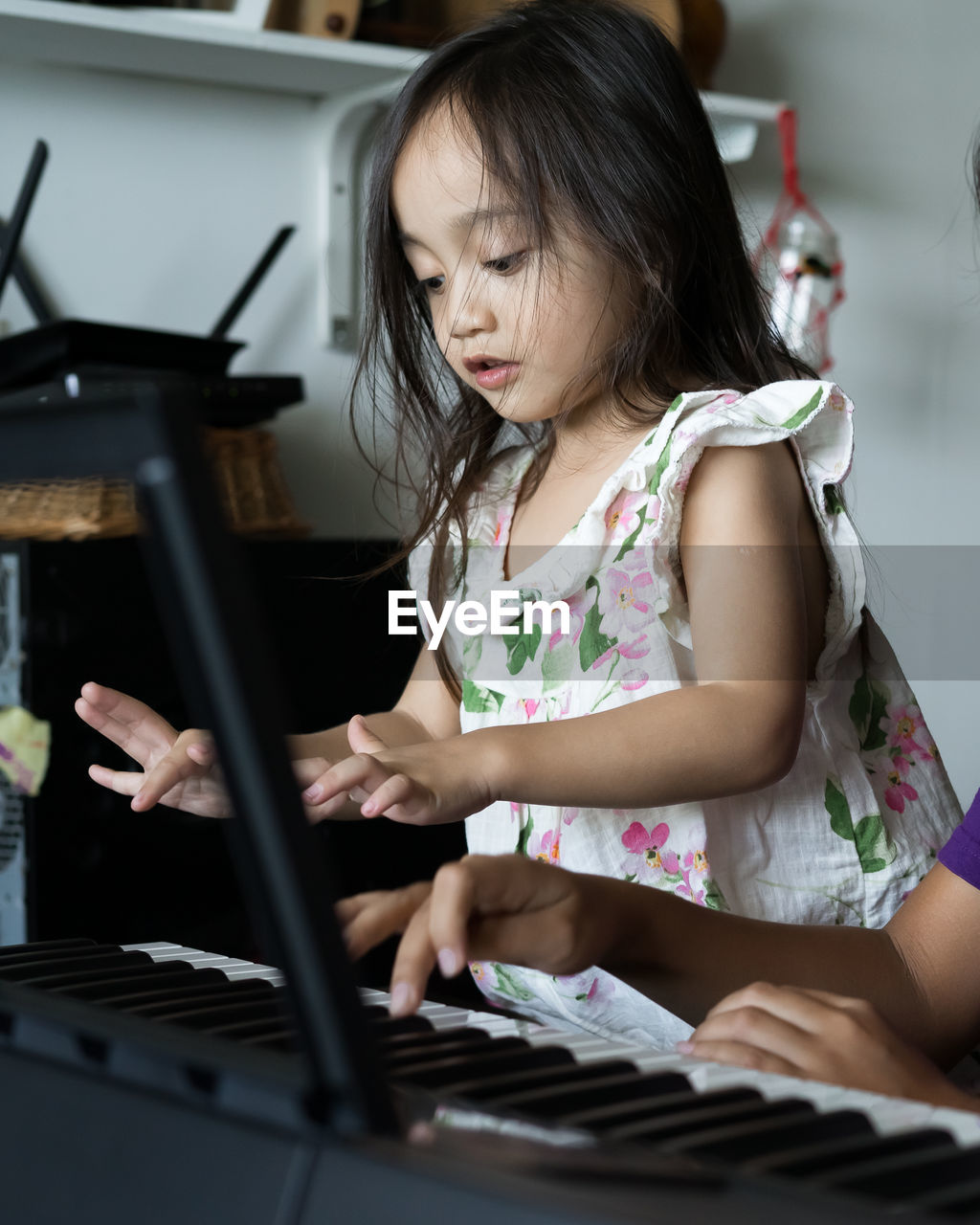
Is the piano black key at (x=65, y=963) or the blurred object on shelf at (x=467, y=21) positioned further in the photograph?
the blurred object on shelf at (x=467, y=21)

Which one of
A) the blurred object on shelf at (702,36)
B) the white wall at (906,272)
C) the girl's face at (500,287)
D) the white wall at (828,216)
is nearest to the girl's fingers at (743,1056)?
the girl's face at (500,287)

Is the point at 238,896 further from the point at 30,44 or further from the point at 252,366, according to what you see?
the point at 30,44

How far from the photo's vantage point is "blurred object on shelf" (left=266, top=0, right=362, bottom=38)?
5.51 ft

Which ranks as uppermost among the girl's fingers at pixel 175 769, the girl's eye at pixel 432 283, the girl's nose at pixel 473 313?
the girl's eye at pixel 432 283

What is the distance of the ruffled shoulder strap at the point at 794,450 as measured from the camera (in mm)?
877

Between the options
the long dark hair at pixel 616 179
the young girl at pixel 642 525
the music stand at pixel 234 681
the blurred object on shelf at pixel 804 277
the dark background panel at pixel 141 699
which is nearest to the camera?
the music stand at pixel 234 681

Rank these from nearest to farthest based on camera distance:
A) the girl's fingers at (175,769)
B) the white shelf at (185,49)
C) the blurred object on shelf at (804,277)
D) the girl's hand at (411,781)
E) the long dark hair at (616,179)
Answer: the girl's hand at (411,781) → the girl's fingers at (175,769) → the long dark hair at (616,179) → the white shelf at (185,49) → the blurred object on shelf at (804,277)

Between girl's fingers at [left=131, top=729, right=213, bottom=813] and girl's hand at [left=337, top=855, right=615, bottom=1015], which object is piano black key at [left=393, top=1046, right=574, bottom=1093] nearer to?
girl's hand at [left=337, top=855, right=615, bottom=1015]

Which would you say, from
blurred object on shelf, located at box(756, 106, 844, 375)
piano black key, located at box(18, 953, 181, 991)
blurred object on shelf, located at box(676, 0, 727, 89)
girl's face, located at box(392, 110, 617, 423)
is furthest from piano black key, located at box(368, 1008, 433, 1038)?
blurred object on shelf, located at box(676, 0, 727, 89)

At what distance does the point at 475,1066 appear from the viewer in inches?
15.3

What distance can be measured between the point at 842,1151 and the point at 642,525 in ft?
2.05

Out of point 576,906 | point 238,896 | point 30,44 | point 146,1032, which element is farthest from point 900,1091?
point 30,44

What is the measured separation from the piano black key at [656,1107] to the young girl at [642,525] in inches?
15.7

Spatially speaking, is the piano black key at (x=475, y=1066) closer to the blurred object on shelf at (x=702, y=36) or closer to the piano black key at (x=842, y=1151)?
the piano black key at (x=842, y=1151)
